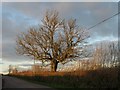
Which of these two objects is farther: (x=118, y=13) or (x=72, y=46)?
(x=72, y=46)

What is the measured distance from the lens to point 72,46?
52781 mm

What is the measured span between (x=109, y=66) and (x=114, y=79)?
1371 mm

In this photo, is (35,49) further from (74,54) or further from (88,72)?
(88,72)

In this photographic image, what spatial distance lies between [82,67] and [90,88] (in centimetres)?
598

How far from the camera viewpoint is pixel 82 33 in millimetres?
52469

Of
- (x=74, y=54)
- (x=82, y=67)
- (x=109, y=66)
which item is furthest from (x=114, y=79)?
(x=74, y=54)

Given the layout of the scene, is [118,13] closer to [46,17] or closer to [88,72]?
[88,72]

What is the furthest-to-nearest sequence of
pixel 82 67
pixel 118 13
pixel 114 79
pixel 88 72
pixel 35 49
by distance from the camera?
1. pixel 35 49
2. pixel 82 67
3. pixel 88 72
4. pixel 114 79
5. pixel 118 13

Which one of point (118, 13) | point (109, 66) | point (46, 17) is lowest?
point (109, 66)

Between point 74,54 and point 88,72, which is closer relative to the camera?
point 88,72

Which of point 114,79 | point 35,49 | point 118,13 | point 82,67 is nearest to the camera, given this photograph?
point 118,13

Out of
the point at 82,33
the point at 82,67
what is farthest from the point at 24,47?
the point at 82,67

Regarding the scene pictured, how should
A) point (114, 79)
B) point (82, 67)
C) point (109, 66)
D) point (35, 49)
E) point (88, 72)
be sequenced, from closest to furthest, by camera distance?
point (114, 79), point (109, 66), point (88, 72), point (82, 67), point (35, 49)

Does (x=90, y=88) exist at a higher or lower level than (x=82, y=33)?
lower
